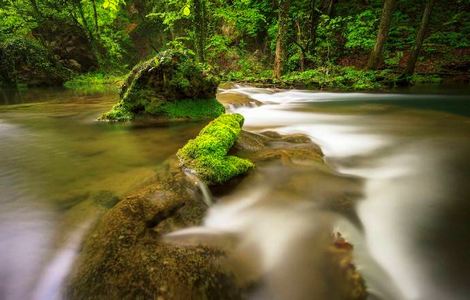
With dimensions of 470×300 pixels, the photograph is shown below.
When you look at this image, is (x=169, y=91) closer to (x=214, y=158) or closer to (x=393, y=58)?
(x=214, y=158)

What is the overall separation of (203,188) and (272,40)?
17.5 metres

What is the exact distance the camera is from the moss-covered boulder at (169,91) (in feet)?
22.4

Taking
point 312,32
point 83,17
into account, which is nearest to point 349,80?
point 312,32

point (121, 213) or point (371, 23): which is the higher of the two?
point (371, 23)

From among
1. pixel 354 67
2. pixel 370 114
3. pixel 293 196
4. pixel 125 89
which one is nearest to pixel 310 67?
pixel 354 67

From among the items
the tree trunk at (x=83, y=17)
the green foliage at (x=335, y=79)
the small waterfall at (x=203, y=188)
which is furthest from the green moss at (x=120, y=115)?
the tree trunk at (x=83, y=17)

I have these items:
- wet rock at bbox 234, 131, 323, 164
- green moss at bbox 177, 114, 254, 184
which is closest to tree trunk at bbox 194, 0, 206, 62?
wet rock at bbox 234, 131, 323, 164

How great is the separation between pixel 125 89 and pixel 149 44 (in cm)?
2271

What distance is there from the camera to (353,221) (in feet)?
9.45

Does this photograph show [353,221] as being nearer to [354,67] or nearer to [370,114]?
[370,114]

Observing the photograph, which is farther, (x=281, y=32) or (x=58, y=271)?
(x=281, y=32)

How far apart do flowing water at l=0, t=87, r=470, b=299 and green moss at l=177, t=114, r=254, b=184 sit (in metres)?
0.21

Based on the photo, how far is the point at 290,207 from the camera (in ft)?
10.1

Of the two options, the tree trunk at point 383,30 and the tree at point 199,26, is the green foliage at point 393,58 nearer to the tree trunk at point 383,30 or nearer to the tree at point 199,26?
the tree trunk at point 383,30
